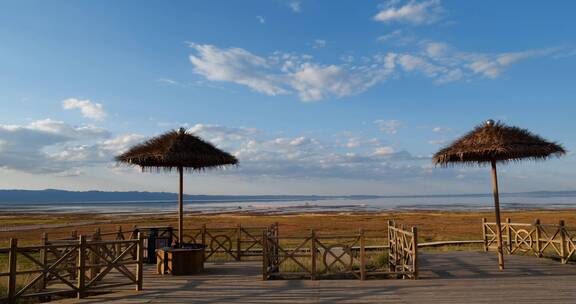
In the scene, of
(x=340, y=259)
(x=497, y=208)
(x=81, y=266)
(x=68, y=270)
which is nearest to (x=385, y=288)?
(x=340, y=259)

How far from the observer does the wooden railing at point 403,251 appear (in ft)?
29.2

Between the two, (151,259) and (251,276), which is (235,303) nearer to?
(251,276)

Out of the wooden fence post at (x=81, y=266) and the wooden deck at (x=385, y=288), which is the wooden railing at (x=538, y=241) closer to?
the wooden deck at (x=385, y=288)

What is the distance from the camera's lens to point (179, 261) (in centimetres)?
1016

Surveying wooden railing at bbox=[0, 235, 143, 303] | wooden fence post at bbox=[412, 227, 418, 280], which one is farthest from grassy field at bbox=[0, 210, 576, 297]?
wooden fence post at bbox=[412, 227, 418, 280]

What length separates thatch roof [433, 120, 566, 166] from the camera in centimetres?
991

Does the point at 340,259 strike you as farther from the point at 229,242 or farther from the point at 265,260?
the point at 229,242

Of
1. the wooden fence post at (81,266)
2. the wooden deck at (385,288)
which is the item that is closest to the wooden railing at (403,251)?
the wooden deck at (385,288)

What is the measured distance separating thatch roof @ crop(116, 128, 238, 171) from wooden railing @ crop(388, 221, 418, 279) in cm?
454

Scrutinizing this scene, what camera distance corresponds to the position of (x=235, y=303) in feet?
23.3

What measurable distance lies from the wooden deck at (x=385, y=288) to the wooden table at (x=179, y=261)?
0.30 metres

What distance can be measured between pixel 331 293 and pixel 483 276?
358 centimetres

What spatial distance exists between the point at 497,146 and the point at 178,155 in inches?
281

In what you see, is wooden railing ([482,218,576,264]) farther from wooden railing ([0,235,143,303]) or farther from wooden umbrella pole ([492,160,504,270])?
wooden railing ([0,235,143,303])
